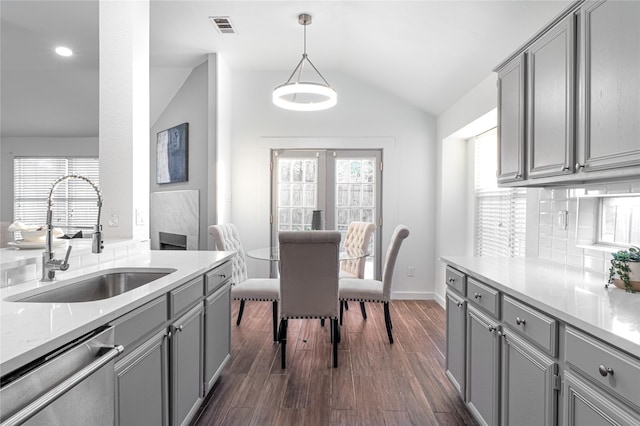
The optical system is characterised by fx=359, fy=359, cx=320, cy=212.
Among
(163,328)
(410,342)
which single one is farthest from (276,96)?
(410,342)

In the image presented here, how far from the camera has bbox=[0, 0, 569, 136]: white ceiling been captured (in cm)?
271

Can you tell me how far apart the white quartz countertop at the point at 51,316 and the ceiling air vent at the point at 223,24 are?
2.63m

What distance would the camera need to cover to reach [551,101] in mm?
1817

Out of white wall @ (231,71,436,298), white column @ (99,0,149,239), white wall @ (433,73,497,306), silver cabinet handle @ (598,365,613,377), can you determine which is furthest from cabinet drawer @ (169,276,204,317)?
white wall @ (433,73,497,306)

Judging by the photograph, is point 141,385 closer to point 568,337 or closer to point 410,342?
point 568,337

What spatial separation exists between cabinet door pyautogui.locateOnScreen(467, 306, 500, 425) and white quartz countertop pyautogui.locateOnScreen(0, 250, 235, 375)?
A: 1.51 metres

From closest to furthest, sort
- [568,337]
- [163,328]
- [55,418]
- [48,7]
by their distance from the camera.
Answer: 1. [55,418]
2. [568,337]
3. [163,328]
4. [48,7]

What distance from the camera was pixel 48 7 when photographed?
3.08 metres

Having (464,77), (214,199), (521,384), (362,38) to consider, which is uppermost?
(362,38)

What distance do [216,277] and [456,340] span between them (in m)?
1.56

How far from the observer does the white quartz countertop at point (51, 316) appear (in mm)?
854

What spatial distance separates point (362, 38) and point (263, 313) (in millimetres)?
3196

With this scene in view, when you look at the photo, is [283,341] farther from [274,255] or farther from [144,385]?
[144,385]

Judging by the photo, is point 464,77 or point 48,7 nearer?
point 48,7
